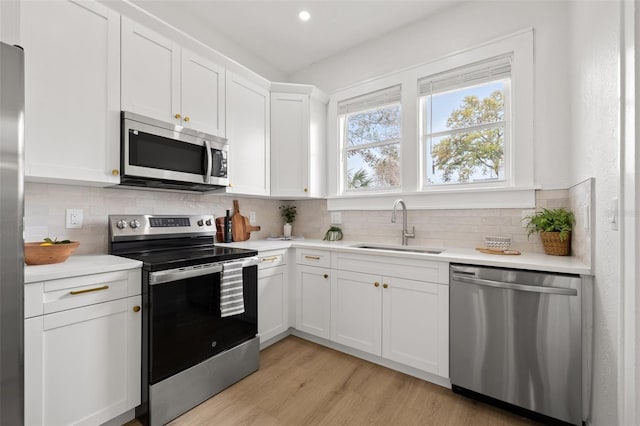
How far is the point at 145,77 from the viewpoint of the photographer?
201 centimetres

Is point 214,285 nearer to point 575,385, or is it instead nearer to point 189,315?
point 189,315

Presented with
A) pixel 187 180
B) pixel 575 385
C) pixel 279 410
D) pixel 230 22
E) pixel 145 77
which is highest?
pixel 230 22

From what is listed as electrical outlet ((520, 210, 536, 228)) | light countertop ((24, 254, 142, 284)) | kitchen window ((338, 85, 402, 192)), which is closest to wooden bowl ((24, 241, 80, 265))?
light countertop ((24, 254, 142, 284))

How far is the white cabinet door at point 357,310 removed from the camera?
229cm

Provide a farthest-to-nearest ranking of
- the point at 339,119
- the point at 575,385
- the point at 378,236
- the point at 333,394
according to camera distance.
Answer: the point at 339,119 → the point at 378,236 → the point at 333,394 → the point at 575,385

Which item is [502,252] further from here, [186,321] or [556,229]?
[186,321]

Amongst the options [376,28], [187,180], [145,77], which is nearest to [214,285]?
[187,180]

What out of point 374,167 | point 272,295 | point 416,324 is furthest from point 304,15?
point 416,324

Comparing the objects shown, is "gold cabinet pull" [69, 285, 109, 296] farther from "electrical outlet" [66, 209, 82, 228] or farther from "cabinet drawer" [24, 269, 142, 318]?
"electrical outlet" [66, 209, 82, 228]

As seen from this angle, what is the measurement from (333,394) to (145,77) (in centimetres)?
251

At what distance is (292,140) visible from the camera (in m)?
3.11

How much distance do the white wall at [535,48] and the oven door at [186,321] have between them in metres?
2.50

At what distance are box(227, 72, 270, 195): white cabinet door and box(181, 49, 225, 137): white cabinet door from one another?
0.32 feet

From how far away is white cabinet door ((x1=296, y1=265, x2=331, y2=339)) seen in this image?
8.45ft
